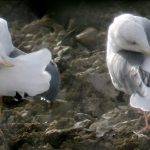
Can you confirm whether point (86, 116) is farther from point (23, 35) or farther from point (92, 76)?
point (23, 35)

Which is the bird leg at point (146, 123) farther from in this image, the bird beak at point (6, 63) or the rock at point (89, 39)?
the rock at point (89, 39)

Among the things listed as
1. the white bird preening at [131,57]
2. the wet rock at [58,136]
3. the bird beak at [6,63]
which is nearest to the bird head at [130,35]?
the white bird preening at [131,57]

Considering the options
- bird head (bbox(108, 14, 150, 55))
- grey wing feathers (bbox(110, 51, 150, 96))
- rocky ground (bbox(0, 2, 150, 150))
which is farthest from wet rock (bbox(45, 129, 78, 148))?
bird head (bbox(108, 14, 150, 55))

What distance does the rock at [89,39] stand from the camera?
7588 mm

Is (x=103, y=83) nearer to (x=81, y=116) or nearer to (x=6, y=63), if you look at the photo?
(x=81, y=116)

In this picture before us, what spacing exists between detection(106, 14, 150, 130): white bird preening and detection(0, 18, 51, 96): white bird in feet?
2.05

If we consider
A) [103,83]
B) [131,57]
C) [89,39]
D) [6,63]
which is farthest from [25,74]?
[89,39]

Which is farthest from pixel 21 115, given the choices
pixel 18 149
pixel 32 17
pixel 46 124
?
pixel 32 17

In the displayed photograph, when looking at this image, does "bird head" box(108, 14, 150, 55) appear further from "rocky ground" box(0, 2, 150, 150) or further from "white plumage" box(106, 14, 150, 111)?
"rocky ground" box(0, 2, 150, 150)

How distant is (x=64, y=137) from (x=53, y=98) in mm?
568

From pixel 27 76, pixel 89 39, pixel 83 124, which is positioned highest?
pixel 27 76

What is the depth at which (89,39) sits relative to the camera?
761 cm

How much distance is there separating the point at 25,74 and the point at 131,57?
3.11 ft

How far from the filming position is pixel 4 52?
5926 mm
